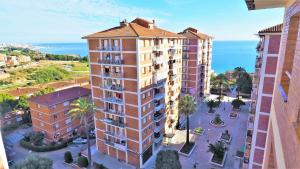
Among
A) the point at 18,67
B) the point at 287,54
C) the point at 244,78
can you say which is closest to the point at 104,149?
the point at 287,54

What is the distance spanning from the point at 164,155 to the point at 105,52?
15322mm

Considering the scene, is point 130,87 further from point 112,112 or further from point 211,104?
point 211,104

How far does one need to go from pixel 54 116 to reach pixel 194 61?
1270 inches

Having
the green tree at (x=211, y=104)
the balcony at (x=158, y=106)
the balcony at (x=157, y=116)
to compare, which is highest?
the balcony at (x=158, y=106)

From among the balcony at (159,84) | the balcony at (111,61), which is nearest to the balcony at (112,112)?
the balcony at (159,84)

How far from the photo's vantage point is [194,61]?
45781mm

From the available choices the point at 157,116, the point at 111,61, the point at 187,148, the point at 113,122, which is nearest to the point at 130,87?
the point at 111,61

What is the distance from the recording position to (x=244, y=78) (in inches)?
1879

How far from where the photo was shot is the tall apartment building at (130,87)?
24.4 metres

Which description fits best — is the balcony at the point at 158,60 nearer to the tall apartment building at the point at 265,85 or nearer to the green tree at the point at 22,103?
the tall apartment building at the point at 265,85

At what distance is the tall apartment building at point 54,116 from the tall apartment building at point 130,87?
907 cm

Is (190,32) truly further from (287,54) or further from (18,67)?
(18,67)

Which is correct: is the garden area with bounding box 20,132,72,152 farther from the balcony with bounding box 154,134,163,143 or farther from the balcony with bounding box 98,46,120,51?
the balcony with bounding box 98,46,120,51

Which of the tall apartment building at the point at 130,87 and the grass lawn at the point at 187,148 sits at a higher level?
the tall apartment building at the point at 130,87
